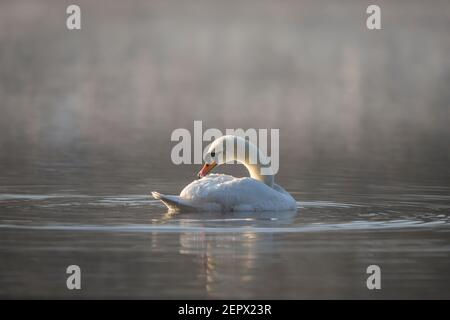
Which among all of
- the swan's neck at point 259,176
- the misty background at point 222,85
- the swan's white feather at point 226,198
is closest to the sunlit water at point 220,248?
the swan's white feather at point 226,198

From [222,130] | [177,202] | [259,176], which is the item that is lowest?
[177,202]

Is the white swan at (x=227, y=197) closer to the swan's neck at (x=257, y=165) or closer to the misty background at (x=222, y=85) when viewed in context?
the swan's neck at (x=257, y=165)

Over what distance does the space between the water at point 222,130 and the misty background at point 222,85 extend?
11 centimetres

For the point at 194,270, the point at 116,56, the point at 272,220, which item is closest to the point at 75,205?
the point at 272,220

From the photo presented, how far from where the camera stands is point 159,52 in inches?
2101

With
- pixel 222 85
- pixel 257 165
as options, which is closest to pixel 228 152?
pixel 257 165

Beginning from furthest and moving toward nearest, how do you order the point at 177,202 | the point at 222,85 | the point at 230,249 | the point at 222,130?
1. the point at 222,85
2. the point at 222,130
3. the point at 177,202
4. the point at 230,249

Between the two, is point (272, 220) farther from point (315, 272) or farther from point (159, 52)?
point (159, 52)

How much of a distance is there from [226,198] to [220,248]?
2741 mm

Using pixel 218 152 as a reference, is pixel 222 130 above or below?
above

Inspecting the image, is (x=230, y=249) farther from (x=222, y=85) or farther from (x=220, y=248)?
(x=222, y=85)

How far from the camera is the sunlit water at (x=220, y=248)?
503 inches

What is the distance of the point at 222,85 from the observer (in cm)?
4406

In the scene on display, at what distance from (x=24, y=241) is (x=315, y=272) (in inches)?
141
